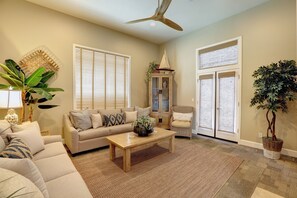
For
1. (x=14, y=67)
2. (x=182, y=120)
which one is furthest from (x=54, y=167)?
(x=182, y=120)

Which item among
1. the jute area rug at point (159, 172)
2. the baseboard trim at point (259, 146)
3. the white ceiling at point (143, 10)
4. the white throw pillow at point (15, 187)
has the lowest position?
the jute area rug at point (159, 172)

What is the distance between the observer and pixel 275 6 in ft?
10.4

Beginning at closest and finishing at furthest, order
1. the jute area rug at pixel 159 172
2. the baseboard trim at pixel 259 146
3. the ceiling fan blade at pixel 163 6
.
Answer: the jute area rug at pixel 159 172, the ceiling fan blade at pixel 163 6, the baseboard trim at pixel 259 146

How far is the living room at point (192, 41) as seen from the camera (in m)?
3.04

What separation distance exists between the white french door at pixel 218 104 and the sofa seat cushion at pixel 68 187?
3.96 m

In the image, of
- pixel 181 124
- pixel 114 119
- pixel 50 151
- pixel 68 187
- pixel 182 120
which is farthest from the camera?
pixel 182 120

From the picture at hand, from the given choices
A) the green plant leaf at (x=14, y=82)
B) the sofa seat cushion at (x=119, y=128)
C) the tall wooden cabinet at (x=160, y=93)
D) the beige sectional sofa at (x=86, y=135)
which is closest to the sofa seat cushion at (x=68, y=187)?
the beige sectional sofa at (x=86, y=135)

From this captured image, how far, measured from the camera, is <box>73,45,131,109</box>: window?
13.1 ft

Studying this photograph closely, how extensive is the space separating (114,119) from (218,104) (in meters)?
3.12

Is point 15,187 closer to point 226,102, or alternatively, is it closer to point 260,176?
point 260,176

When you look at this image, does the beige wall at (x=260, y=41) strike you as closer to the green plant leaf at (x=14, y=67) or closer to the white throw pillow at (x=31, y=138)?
the white throw pillow at (x=31, y=138)

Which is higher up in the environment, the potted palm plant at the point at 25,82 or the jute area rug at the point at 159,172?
the potted palm plant at the point at 25,82

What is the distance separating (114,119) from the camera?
155 inches

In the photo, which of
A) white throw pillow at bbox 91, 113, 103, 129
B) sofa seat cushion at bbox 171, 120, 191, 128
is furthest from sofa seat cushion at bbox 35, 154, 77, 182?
sofa seat cushion at bbox 171, 120, 191, 128
